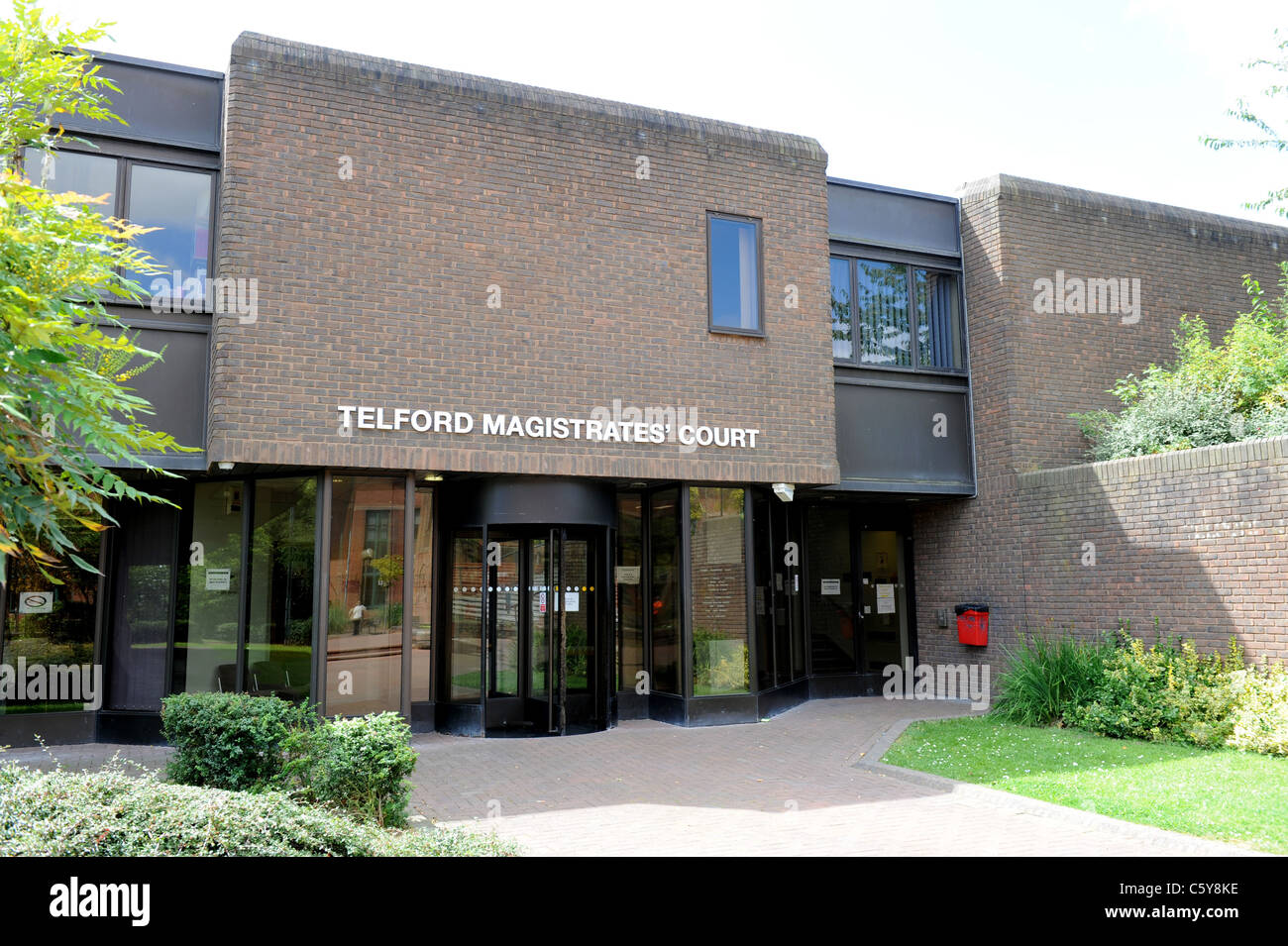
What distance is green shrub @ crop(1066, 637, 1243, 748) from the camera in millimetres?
9695

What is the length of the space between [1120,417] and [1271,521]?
3.55 m

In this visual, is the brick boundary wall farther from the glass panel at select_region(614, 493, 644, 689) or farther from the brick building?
the glass panel at select_region(614, 493, 644, 689)

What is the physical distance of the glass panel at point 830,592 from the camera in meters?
14.7

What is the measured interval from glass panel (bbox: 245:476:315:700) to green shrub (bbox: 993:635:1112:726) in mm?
7939

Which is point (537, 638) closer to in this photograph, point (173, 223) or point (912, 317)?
point (173, 223)

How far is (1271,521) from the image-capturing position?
10078mm

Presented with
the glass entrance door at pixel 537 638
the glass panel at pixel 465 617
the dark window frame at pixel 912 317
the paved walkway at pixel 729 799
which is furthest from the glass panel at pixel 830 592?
the glass panel at pixel 465 617

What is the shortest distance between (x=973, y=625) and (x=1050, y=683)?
2.85 m

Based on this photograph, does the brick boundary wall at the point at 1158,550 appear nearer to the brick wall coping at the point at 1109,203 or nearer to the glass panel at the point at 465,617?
the brick wall coping at the point at 1109,203

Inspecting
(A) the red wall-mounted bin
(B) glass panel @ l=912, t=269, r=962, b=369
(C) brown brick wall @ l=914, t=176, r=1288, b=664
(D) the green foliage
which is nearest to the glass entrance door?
(A) the red wall-mounted bin

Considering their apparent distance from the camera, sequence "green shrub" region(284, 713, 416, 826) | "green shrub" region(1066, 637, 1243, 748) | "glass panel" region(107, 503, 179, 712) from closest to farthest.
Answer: "green shrub" region(284, 713, 416, 826), "green shrub" region(1066, 637, 1243, 748), "glass panel" region(107, 503, 179, 712)

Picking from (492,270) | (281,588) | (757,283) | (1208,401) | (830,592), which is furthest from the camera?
(830,592)

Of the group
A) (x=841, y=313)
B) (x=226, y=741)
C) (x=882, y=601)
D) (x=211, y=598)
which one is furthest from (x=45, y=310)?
(x=882, y=601)

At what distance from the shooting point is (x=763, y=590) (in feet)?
41.8
